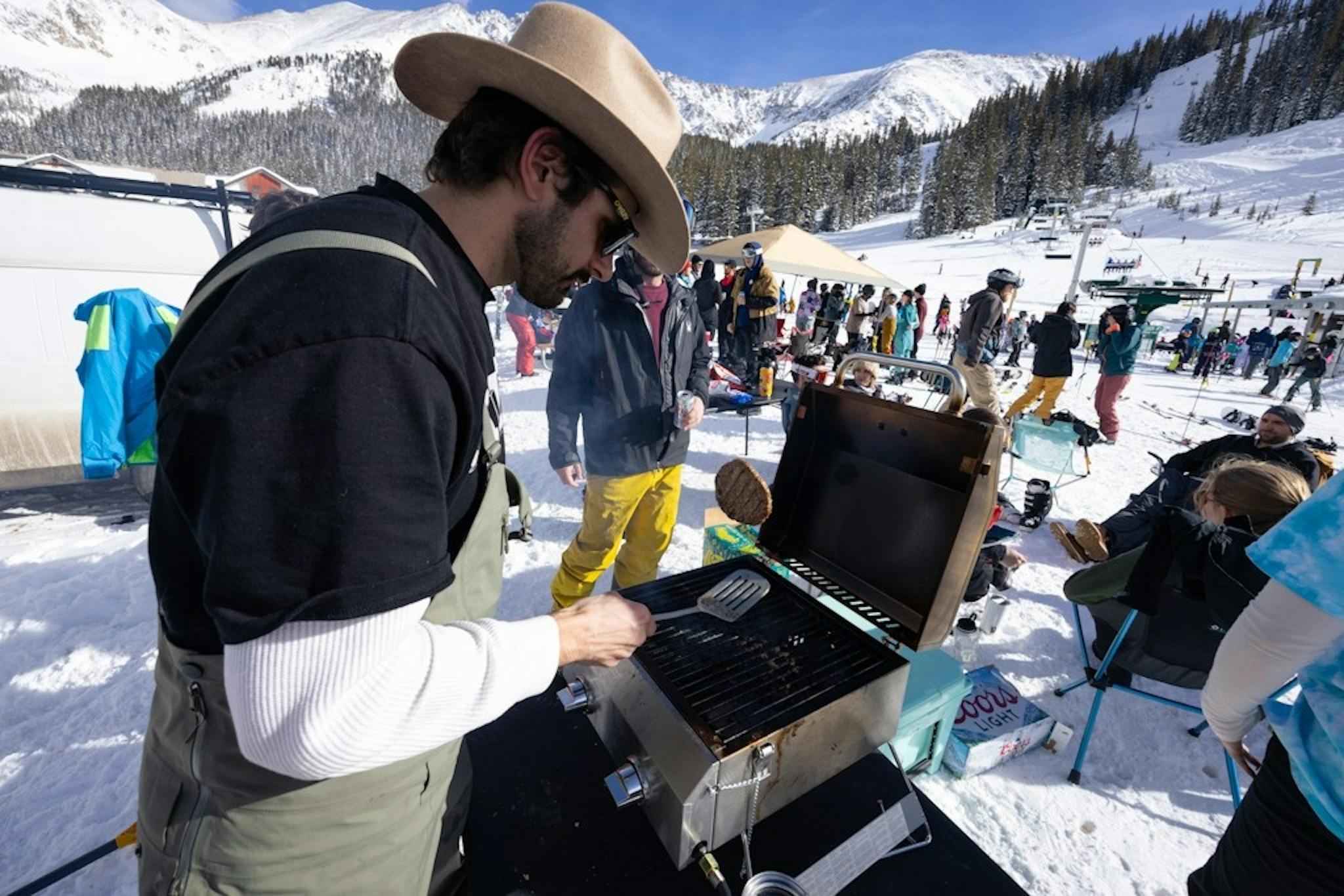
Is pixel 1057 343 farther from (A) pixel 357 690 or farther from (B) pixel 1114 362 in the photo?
(A) pixel 357 690

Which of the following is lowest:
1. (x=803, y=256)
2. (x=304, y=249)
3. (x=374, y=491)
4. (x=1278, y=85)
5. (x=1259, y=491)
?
(x=1259, y=491)

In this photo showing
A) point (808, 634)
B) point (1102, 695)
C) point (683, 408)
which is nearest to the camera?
point (808, 634)

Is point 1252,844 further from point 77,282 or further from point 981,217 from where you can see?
point 981,217

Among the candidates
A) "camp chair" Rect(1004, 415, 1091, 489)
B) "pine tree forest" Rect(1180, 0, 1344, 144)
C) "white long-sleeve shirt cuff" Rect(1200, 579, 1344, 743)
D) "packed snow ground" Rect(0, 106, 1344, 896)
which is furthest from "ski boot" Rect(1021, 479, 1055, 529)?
"pine tree forest" Rect(1180, 0, 1344, 144)

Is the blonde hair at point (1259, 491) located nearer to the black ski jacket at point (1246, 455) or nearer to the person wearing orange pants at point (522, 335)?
the black ski jacket at point (1246, 455)

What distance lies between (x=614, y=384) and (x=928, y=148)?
111736mm

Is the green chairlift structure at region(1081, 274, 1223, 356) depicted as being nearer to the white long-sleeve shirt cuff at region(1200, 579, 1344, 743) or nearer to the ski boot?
the ski boot

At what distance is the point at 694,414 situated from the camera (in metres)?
3.32

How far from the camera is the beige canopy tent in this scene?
11.4 meters

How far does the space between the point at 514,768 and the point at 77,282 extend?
18.6 ft

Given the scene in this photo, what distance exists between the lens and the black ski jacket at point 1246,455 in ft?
12.3

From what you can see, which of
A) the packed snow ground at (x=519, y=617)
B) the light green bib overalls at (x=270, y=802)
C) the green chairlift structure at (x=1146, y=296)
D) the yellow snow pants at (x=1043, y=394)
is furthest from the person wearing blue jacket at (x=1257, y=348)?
the light green bib overalls at (x=270, y=802)

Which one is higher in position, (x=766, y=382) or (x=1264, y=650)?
(x=1264, y=650)

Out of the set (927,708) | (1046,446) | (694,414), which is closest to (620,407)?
(694,414)
